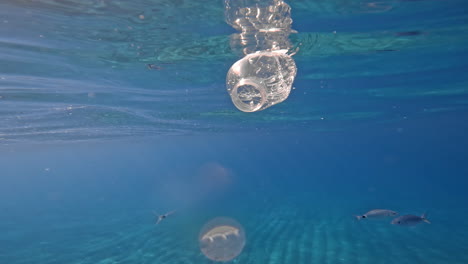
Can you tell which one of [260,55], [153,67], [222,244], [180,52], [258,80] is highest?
[180,52]

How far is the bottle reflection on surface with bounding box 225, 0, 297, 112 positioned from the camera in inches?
225

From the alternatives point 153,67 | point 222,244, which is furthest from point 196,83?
point 222,244

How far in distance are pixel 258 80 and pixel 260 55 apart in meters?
1.18

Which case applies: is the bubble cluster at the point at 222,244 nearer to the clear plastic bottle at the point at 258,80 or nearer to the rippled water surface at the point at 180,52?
the rippled water surface at the point at 180,52

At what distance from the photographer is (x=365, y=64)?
532 inches

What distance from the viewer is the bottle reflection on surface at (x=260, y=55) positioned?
18.8 feet

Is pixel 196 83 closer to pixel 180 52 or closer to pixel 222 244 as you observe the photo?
pixel 180 52

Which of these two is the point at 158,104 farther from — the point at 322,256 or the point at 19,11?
the point at 322,256

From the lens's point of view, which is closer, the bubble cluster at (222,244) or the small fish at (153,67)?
the small fish at (153,67)

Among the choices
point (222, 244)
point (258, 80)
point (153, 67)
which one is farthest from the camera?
point (222, 244)

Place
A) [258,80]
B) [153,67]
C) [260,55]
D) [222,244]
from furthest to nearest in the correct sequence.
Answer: [222,244] < [153,67] < [260,55] < [258,80]

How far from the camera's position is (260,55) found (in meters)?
6.22

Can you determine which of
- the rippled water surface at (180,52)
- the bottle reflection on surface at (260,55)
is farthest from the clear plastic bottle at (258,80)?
the rippled water surface at (180,52)

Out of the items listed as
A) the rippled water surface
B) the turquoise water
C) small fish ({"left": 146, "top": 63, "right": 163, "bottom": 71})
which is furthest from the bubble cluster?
small fish ({"left": 146, "top": 63, "right": 163, "bottom": 71})
